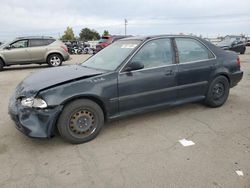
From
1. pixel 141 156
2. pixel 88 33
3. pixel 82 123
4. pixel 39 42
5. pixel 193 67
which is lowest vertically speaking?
pixel 141 156

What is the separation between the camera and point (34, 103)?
301 centimetres

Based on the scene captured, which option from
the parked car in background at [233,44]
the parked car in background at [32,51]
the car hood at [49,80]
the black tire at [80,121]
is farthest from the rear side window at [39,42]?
the parked car in background at [233,44]

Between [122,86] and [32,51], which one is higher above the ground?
[32,51]

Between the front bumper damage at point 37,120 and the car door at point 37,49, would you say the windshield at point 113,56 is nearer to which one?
the front bumper damage at point 37,120

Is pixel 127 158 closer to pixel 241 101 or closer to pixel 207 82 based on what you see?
pixel 207 82

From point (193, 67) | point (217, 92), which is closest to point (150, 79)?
point (193, 67)

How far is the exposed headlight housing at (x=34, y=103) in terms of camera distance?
2.99m

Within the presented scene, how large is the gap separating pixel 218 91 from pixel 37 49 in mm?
8943

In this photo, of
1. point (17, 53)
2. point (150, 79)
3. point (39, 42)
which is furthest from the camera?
point (39, 42)

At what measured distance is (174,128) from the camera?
3.78 meters

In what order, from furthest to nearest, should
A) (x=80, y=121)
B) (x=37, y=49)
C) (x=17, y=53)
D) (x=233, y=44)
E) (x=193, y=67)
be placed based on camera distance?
1. (x=233, y=44)
2. (x=37, y=49)
3. (x=17, y=53)
4. (x=193, y=67)
5. (x=80, y=121)

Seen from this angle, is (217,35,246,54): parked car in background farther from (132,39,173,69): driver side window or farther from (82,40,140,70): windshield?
(82,40,140,70): windshield

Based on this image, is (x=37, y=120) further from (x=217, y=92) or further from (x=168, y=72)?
(x=217, y=92)

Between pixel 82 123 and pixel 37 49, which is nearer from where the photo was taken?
pixel 82 123
